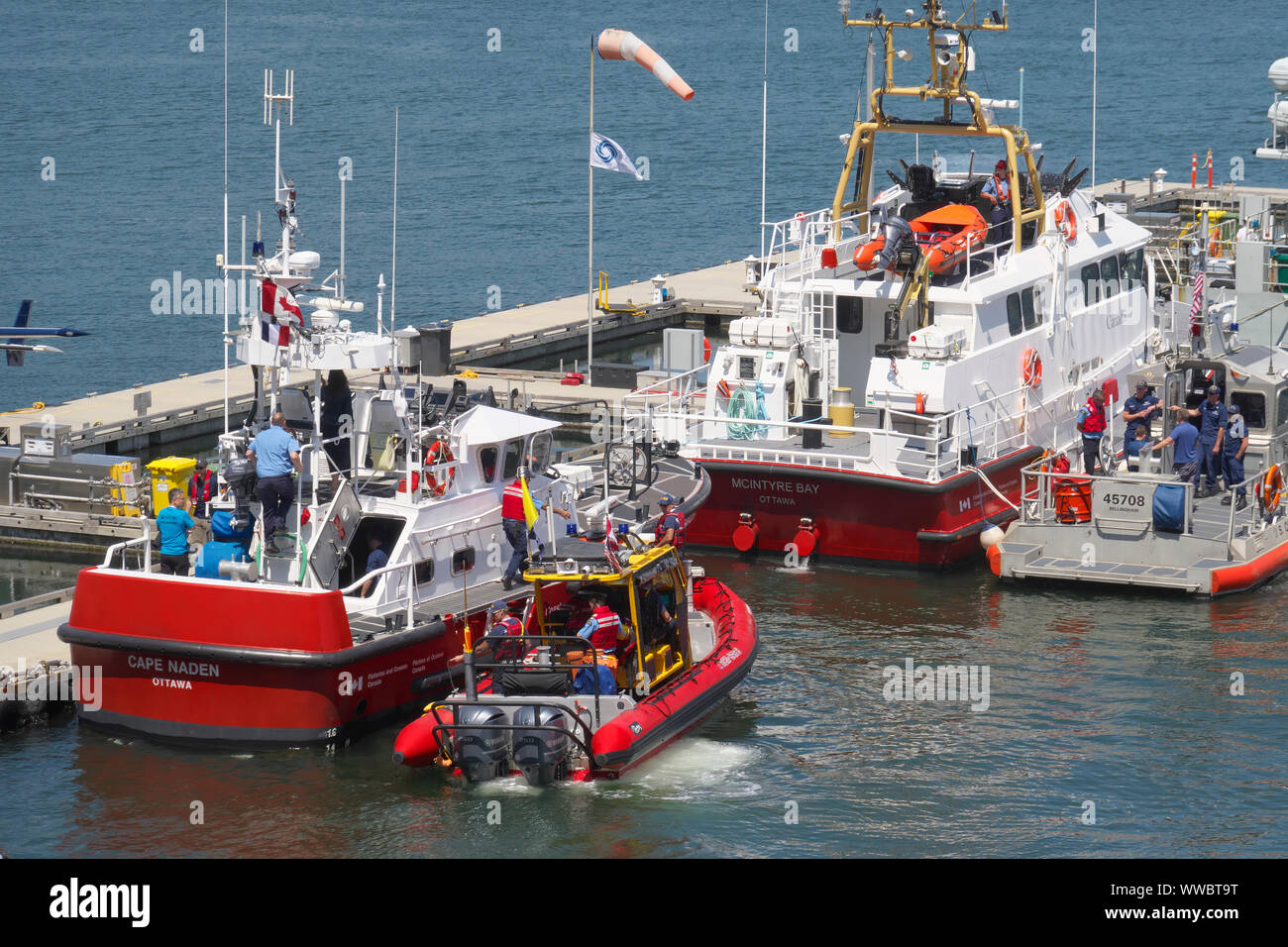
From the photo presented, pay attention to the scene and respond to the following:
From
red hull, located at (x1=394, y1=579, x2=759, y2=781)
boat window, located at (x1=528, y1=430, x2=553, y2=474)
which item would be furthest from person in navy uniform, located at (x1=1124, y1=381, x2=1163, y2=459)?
boat window, located at (x1=528, y1=430, x2=553, y2=474)

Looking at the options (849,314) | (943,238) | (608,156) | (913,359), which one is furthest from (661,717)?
(608,156)

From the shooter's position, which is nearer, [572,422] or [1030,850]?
A: [1030,850]

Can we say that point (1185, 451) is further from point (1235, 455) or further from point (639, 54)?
point (639, 54)

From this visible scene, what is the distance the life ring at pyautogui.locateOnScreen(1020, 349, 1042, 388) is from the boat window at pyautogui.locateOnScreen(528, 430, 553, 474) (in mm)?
7612

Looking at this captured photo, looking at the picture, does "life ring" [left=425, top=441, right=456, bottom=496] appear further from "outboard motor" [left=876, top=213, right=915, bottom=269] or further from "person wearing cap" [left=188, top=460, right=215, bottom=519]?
"outboard motor" [left=876, top=213, right=915, bottom=269]

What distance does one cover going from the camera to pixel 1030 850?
14.8m

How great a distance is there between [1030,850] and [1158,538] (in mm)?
7281

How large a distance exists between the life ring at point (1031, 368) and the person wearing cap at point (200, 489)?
392 inches

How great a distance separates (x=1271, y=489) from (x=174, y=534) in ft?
40.8

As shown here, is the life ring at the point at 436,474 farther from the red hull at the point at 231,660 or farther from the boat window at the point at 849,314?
the boat window at the point at 849,314

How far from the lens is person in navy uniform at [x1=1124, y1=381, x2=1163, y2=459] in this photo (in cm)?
2255

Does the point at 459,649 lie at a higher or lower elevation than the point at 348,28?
lower

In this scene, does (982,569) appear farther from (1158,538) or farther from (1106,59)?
(1106,59)

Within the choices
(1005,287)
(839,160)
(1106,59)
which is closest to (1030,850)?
(1005,287)
